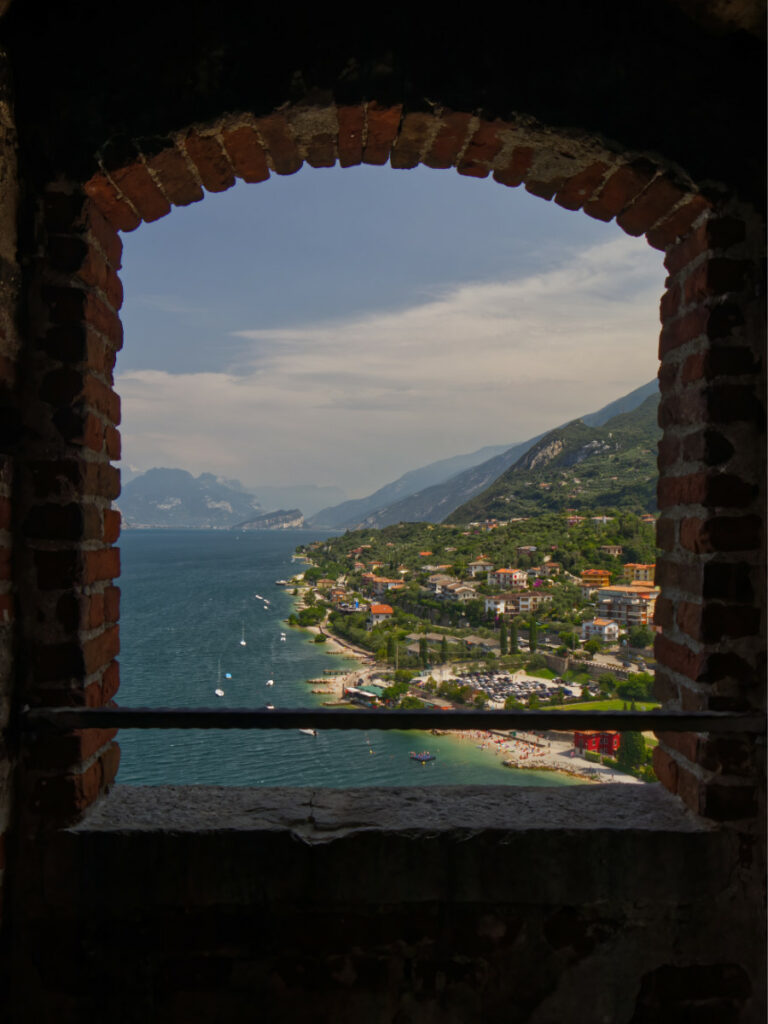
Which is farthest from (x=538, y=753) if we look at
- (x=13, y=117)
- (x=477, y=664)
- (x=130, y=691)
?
(x=13, y=117)

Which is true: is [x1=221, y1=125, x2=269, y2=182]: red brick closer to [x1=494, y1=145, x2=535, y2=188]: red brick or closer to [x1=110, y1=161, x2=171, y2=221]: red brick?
[x1=110, y1=161, x2=171, y2=221]: red brick

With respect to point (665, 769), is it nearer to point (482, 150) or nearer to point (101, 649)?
point (101, 649)

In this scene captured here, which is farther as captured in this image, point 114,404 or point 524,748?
point 524,748

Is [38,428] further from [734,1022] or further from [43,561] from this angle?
[734,1022]

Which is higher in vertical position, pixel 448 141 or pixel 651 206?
pixel 448 141

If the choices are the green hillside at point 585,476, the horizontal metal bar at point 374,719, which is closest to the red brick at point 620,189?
the horizontal metal bar at point 374,719

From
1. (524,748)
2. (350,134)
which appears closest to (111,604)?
(350,134)

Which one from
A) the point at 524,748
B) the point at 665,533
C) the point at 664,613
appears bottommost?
the point at 524,748
